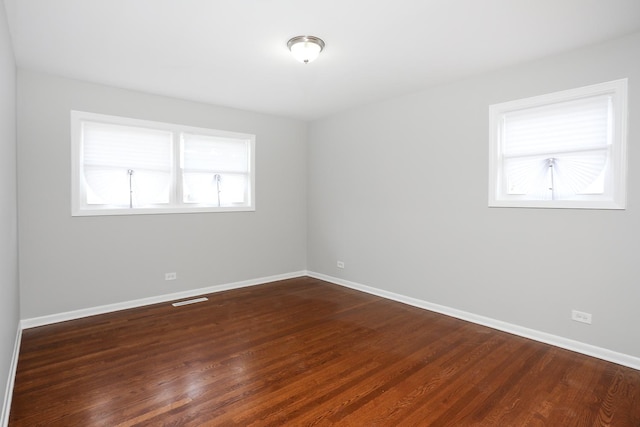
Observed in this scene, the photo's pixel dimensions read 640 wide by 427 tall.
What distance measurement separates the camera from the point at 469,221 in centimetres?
380

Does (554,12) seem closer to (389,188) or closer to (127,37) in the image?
(389,188)

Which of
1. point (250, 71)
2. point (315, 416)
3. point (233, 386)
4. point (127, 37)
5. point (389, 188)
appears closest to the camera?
point (315, 416)

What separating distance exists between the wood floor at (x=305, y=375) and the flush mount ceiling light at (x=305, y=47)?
264cm

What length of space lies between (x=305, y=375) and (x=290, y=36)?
2.74 metres

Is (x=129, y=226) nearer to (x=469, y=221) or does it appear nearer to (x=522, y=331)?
(x=469, y=221)

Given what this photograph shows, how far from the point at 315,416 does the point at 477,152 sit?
120 inches

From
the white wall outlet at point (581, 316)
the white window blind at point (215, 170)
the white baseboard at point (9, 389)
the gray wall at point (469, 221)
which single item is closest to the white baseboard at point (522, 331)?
the gray wall at point (469, 221)

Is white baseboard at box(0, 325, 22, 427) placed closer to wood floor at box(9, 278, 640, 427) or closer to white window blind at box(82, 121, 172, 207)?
wood floor at box(9, 278, 640, 427)

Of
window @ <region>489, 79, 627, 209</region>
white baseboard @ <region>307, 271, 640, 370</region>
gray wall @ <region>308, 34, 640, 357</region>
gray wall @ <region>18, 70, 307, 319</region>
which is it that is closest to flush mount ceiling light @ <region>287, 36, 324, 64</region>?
gray wall @ <region>308, 34, 640, 357</region>

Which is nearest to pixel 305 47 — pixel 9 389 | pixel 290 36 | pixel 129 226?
pixel 290 36

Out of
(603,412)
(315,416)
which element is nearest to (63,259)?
(315,416)

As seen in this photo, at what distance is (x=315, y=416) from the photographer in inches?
83.2

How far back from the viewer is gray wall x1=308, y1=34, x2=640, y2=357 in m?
2.86

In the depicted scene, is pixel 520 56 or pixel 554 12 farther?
pixel 520 56
